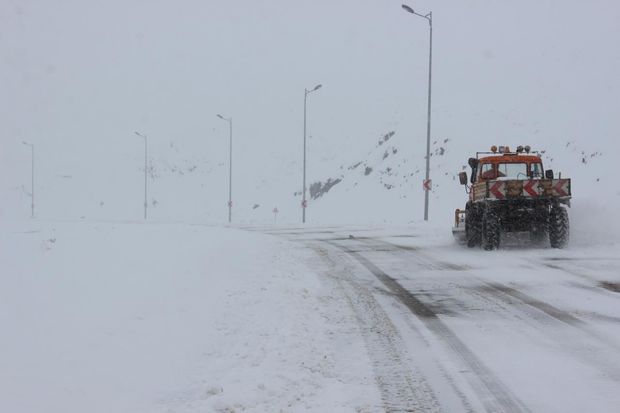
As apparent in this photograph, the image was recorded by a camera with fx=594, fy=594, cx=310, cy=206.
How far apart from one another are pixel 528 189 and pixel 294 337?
9.72m

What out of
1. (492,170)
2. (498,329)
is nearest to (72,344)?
(498,329)

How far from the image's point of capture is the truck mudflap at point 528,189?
45.0 ft

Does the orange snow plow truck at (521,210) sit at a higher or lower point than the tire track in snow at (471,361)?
higher

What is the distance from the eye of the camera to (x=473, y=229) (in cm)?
1495

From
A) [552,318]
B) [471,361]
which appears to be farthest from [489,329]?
[471,361]

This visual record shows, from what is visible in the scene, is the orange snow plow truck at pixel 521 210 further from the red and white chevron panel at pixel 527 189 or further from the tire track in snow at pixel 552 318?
the tire track in snow at pixel 552 318

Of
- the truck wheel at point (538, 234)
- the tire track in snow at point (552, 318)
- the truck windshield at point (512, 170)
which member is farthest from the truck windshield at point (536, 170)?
the tire track in snow at point (552, 318)

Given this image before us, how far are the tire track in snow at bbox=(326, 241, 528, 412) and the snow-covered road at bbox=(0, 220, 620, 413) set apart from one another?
2cm

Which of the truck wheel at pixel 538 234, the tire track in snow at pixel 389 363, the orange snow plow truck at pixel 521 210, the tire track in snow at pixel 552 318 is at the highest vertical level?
the orange snow plow truck at pixel 521 210

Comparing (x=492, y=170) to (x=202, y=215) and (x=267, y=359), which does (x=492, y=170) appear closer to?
(x=267, y=359)

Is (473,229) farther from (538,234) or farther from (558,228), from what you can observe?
(558,228)

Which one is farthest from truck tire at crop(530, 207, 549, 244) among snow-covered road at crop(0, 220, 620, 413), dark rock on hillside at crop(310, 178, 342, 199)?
dark rock on hillside at crop(310, 178, 342, 199)

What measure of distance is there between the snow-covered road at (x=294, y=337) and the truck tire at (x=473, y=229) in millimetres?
4318

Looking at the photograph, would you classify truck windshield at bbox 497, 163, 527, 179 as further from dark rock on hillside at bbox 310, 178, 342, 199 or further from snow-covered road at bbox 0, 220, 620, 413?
dark rock on hillside at bbox 310, 178, 342, 199
